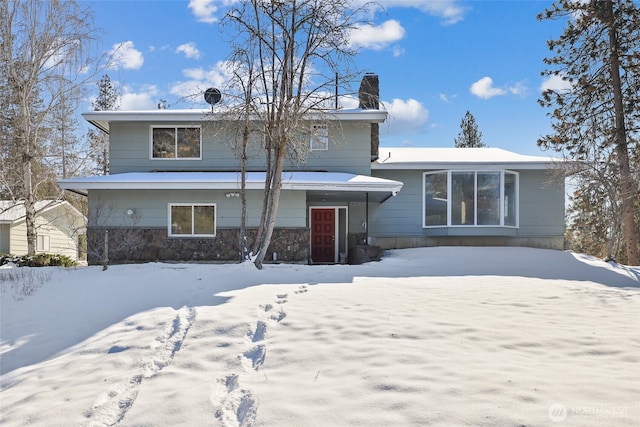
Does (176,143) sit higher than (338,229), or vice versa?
(176,143)

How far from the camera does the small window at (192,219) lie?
14.4m

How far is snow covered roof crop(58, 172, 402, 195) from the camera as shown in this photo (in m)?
13.0

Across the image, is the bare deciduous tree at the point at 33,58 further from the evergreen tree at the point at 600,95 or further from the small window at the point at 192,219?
the evergreen tree at the point at 600,95

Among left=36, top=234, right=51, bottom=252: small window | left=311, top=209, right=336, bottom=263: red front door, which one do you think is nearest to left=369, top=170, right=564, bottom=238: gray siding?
left=311, top=209, right=336, bottom=263: red front door

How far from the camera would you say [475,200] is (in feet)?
50.2

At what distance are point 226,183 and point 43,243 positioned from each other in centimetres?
1834

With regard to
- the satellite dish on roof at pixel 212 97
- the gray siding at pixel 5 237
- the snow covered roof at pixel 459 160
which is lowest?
the gray siding at pixel 5 237

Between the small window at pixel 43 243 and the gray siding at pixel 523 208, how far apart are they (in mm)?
20284

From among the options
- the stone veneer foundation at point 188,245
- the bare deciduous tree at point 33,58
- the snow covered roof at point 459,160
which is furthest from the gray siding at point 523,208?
the bare deciduous tree at point 33,58

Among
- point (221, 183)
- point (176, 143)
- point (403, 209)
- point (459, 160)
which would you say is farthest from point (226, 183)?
point (459, 160)

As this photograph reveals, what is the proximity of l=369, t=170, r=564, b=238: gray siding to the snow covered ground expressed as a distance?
7.34 metres

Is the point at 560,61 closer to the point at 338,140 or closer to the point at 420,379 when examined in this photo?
the point at 338,140

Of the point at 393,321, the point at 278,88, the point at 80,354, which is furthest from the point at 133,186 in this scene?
the point at 393,321

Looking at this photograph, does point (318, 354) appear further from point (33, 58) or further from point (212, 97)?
point (33, 58)
